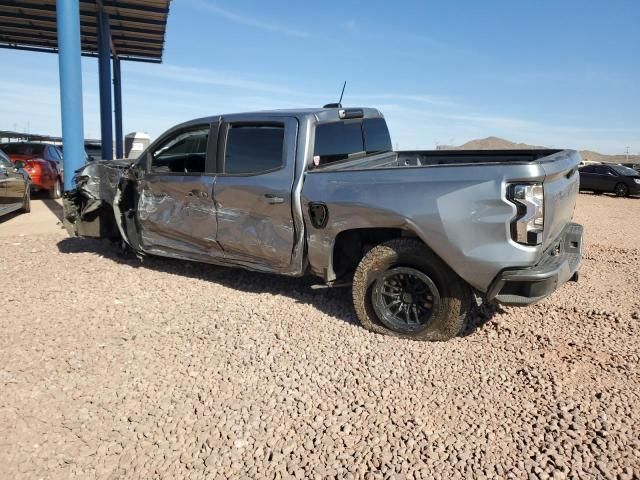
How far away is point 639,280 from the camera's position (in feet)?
18.9

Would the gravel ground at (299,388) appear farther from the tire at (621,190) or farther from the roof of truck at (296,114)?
the tire at (621,190)

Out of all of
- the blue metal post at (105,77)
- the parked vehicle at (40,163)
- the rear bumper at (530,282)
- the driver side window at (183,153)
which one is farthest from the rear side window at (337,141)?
the blue metal post at (105,77)

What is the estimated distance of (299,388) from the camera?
330 cm

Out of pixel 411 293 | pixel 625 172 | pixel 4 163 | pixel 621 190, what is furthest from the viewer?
pixel 625 172

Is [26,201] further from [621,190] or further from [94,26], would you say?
[621,190]

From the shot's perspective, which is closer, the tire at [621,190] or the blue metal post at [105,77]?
the blue metal post at [105,77]

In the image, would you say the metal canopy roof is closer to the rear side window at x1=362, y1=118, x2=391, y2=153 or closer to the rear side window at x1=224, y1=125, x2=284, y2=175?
the rear side window at x1=362, y1=118, x2=391, y2=153

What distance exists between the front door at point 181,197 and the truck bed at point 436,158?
1.37m

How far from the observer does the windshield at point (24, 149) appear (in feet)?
42.4

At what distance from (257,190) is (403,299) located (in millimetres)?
1710

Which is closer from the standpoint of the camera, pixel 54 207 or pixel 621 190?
pixel 54 207

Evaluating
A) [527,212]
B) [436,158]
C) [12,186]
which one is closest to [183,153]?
[436,158]

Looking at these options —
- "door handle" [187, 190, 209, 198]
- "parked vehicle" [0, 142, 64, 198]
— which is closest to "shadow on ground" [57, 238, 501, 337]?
"door handle" [187, 190, 209, 198]

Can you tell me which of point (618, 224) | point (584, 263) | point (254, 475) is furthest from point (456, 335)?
point (618, 224)
